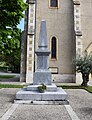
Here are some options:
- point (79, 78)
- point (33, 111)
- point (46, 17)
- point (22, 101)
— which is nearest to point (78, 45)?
point (79, 78)

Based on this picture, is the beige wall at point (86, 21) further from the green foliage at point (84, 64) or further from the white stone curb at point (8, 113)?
the white stone curb at point (8, 113)

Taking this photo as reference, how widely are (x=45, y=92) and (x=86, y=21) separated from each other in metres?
16.5

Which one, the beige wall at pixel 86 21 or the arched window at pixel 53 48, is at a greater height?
the beige wall at pixel 86 21

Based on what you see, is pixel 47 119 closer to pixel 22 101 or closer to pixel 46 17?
pixel 22 101

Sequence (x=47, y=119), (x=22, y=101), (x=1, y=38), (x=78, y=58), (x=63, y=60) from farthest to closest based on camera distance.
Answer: (x=63, y=60)
(x=78, y=58)
(x=1, y=38)
(x=22, y=101)
(x=47, y=119)

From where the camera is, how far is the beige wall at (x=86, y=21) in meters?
25.3

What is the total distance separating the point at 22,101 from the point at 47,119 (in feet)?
10.8

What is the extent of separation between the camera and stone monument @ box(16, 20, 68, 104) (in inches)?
416

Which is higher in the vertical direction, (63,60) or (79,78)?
(63,60)

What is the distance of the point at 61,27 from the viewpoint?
82.7 feet

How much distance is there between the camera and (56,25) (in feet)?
82.8

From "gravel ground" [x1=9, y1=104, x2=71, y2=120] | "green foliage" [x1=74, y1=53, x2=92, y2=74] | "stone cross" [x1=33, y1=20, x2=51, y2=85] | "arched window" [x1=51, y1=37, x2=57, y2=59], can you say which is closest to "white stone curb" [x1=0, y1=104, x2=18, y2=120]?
"gravel ground" [x1=9, y1=104, x2=71, y2=120]

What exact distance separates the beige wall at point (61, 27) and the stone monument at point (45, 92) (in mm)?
11295

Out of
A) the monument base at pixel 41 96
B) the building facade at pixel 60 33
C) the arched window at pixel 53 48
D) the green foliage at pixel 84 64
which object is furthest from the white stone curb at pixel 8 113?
the arched window at pixel 53 48
